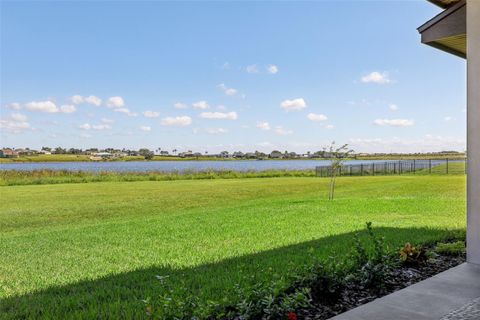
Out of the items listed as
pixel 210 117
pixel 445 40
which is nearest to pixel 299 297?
pixel 445 40

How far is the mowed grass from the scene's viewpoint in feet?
13.0

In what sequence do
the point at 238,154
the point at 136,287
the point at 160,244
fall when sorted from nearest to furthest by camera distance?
the point at 136,287 → the point at 160,244 → the point at 238,154

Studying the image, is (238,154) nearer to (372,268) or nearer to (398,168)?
(398,168)

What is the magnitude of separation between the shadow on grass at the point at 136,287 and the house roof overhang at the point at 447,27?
2.77 metres

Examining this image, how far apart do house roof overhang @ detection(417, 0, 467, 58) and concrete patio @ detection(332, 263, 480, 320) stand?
299cm

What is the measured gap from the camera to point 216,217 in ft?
31.9

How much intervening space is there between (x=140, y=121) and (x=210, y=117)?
9852 mm

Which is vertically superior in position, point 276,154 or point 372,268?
point 276,154

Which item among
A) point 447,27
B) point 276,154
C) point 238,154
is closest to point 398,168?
point 276,154

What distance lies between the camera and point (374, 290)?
3.64 m

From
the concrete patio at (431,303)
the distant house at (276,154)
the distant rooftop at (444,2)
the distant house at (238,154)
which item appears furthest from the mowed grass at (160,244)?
the distant house at (238,154)

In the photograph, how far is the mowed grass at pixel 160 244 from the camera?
395 centimetres

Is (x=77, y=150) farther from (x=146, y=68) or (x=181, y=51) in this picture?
(x=181, y=51)

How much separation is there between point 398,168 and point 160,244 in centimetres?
3268
